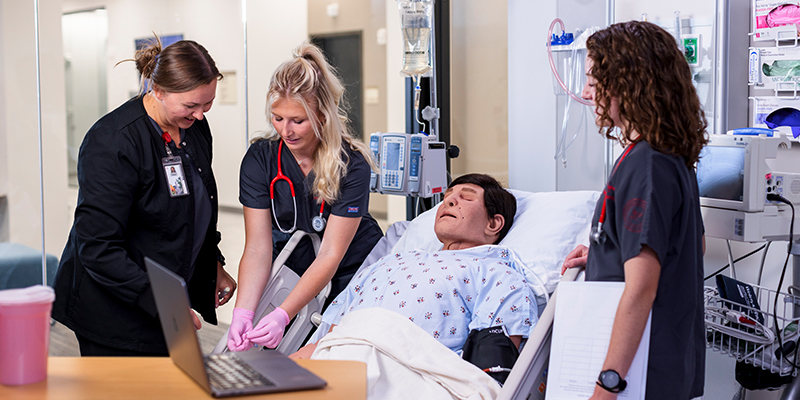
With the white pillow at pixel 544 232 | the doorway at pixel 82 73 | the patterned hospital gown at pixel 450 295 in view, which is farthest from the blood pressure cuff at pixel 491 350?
the doorway at pixel 82 73

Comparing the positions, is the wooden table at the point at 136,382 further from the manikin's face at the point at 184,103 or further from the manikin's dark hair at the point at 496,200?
the manikin's dark hair at the point at 496,200

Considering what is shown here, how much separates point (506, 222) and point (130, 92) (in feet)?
6.85

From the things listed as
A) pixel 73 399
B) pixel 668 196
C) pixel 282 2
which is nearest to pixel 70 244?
pixel 73 399

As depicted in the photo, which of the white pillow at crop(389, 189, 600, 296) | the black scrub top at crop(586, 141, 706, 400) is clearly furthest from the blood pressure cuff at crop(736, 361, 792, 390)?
the black scrub top at crop(586, 141, 706, 400)

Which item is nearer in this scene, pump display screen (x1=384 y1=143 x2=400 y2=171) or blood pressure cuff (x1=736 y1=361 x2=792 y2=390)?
blood pressure cuff (x1=736 y1=361 x2=792 y2=390)

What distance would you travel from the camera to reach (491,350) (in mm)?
1701

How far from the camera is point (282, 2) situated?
4.25 meters

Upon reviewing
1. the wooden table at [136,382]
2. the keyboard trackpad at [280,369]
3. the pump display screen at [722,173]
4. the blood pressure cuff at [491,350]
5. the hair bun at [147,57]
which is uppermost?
the hair bun at [147,57]

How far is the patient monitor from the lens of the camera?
2092mm

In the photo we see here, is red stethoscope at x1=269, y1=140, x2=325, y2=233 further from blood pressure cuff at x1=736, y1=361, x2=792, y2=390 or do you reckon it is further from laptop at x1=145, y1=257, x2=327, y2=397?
blood pressure cuff at x1=736, y1=361, x2=792, y2=390

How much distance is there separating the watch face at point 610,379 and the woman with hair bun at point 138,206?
1.18 metres

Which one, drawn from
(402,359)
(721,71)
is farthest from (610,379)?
(721,71)

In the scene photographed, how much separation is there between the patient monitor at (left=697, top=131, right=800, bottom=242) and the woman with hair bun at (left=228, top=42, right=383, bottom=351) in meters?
1.19

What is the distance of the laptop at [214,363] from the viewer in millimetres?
934
